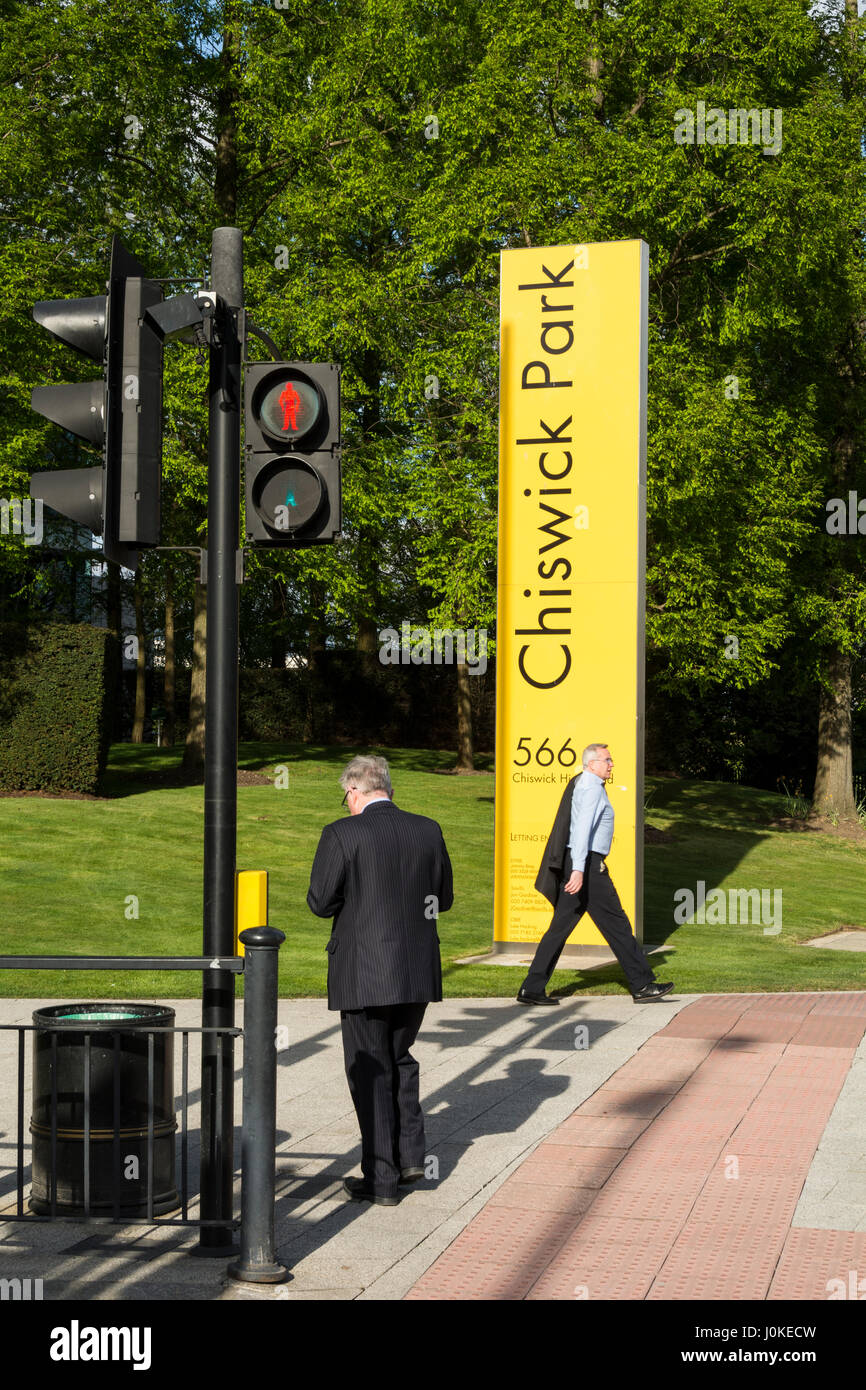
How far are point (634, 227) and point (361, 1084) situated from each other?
17.8 meters

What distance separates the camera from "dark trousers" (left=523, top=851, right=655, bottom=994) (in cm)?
1063

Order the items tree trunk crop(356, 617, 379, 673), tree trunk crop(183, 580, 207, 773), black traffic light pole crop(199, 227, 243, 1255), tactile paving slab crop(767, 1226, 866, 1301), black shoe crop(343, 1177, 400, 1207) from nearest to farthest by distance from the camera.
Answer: tactile paving slab crop(767, 1226, 866, 1301) → black traffic light pole crop(199, 227, 243, 1255) → black shoe crop(343, 1177, 400, 1207) → tree trunk crop(183, 580, 207, 773) → tree trunk crop(356, 617, 379, 673)

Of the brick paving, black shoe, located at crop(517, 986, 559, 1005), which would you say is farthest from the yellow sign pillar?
the brick paving

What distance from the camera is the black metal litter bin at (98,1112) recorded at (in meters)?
5.72

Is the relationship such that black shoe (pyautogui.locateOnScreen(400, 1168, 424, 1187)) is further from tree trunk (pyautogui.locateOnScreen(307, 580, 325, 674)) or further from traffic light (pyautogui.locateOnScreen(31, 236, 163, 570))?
tree trunk (pyautogui.locateOnScreen(307, 580, 325, 674))

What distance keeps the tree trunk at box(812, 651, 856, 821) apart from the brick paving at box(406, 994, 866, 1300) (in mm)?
18311

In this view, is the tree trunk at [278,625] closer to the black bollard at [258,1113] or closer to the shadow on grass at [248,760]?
the shadow on grass at [248,760]

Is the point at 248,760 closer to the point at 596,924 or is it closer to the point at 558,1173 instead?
the point at 596,924

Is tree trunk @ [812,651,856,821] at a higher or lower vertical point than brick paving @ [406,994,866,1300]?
higher

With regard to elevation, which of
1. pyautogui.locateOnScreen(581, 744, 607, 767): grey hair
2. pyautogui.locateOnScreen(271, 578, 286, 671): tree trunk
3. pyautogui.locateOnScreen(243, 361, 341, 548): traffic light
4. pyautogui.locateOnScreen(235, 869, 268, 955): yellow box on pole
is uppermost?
pyautogui.locateOnScreen(271, 578, 286, 671): tree trunk

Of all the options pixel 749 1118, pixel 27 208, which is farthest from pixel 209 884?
pixel 27 208

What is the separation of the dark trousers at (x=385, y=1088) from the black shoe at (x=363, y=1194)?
2cm

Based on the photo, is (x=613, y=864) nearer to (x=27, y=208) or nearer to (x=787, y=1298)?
(x=787, y=1298)

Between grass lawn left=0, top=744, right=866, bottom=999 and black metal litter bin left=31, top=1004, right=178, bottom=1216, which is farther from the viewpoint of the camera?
grass lawn left=0, top=744, right=866, bottom=999
